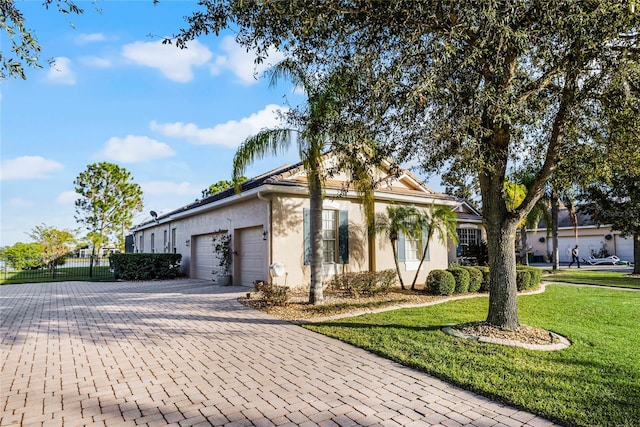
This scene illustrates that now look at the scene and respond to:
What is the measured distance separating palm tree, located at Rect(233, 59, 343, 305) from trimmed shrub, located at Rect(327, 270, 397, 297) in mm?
1897

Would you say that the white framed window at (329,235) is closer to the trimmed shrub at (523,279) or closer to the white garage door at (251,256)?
the white garage door at (251,256)

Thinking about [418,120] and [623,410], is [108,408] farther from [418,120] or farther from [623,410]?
[418,120]

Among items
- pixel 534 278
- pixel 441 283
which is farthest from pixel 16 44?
pixel 534 278

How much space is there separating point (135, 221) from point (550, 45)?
42149 mm

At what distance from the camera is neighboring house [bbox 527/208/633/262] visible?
32906 millimetres

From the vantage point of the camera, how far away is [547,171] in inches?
286

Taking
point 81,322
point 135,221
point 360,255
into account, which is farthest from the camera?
point 135,221

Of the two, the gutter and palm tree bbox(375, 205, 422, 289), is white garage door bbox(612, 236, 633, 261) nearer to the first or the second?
the gutter

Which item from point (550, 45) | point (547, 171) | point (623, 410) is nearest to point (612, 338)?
point (547, 171)

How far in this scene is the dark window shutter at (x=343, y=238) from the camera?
46.3 feet

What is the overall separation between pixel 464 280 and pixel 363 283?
3792 mm

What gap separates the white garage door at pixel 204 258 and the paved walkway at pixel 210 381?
893 centimetres

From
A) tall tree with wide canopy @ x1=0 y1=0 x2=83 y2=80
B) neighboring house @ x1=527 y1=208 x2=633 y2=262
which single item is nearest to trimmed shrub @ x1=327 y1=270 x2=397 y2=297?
tall tree with wide canopy @ x1=0 y1=0 x2=83 y2=80

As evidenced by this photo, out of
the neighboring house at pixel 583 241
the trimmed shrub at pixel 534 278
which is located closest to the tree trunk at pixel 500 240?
the trimmed shrub at pixel 534 278
